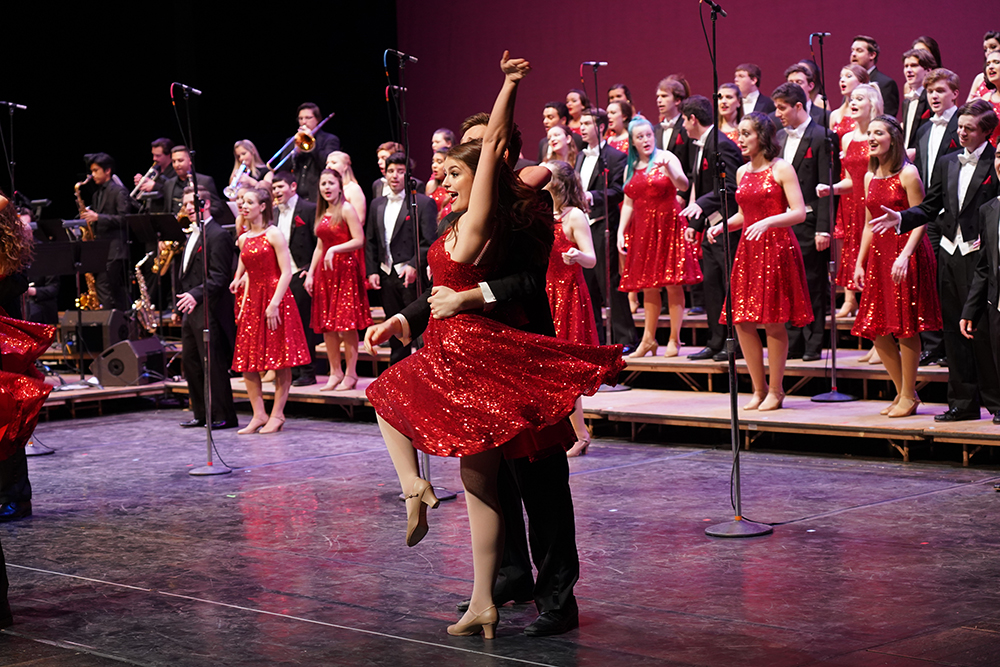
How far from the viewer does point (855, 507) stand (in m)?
5.18

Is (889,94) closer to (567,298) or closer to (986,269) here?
(986,269)

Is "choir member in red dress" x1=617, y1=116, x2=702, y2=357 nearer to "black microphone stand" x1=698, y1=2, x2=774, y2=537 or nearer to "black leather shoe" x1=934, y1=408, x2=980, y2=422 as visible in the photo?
"black leather shoe" x1=934, y1=408, x2=980, y2=422

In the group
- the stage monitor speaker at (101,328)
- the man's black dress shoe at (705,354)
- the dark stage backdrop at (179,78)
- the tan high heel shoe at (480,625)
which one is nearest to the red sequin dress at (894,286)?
the man's black dress shoe at (705,354)

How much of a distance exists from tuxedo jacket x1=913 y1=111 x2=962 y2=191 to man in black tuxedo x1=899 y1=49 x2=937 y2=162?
0.53 meters

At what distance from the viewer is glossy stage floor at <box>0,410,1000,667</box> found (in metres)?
3.45

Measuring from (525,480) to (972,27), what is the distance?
6892 millimetres

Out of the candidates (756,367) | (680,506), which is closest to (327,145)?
(756,367)

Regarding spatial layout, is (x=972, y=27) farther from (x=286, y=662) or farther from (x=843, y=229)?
(x=286, y=662)

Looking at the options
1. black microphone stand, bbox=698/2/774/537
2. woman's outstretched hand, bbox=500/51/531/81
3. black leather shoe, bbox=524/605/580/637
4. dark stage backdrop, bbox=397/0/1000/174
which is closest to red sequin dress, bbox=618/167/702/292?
dark stage backdrop, bbox=397/0/1000/174

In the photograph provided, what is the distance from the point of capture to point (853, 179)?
7.71 m

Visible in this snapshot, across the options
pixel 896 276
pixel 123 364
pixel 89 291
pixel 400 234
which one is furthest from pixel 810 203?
pixel 89 291

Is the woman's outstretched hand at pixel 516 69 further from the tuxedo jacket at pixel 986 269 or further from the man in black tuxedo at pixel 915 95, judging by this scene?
the man in black tuxedo at pixel 915 95

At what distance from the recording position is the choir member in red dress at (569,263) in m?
6.47

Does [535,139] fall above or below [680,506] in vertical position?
above
